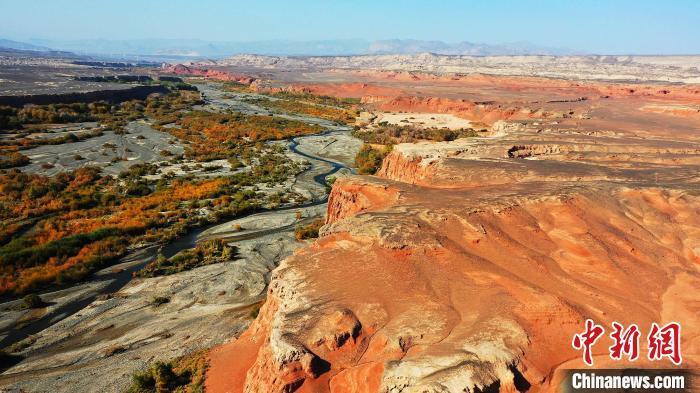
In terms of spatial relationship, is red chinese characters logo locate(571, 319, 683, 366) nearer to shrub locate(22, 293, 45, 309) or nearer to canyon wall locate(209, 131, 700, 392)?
canyon wall locate(209, 131, 700, 392)

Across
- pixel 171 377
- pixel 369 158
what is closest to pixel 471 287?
pixel 171 377

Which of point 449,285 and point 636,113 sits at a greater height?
point 636,113

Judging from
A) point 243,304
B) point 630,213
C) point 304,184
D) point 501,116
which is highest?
point 501,116

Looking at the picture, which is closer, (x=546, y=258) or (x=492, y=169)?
(x=546, y=258)

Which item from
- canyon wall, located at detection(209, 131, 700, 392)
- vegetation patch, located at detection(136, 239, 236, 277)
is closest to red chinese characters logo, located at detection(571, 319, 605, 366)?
canyon wall, located at detection(209, 131, 700, 392)

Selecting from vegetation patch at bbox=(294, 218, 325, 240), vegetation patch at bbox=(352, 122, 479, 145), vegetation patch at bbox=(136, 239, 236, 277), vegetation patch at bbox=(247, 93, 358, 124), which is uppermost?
vegetation patch at bbox=(247, 93, 358, 124)

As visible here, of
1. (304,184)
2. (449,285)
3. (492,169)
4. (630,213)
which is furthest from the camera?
(304,184)

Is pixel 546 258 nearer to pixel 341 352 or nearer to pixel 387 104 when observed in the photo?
pixel 341 352

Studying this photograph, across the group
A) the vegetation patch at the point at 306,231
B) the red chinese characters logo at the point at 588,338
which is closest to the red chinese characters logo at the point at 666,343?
the red chinese characters logo at the point at 588,338

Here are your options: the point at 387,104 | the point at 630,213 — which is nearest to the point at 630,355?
the point at 630,213
